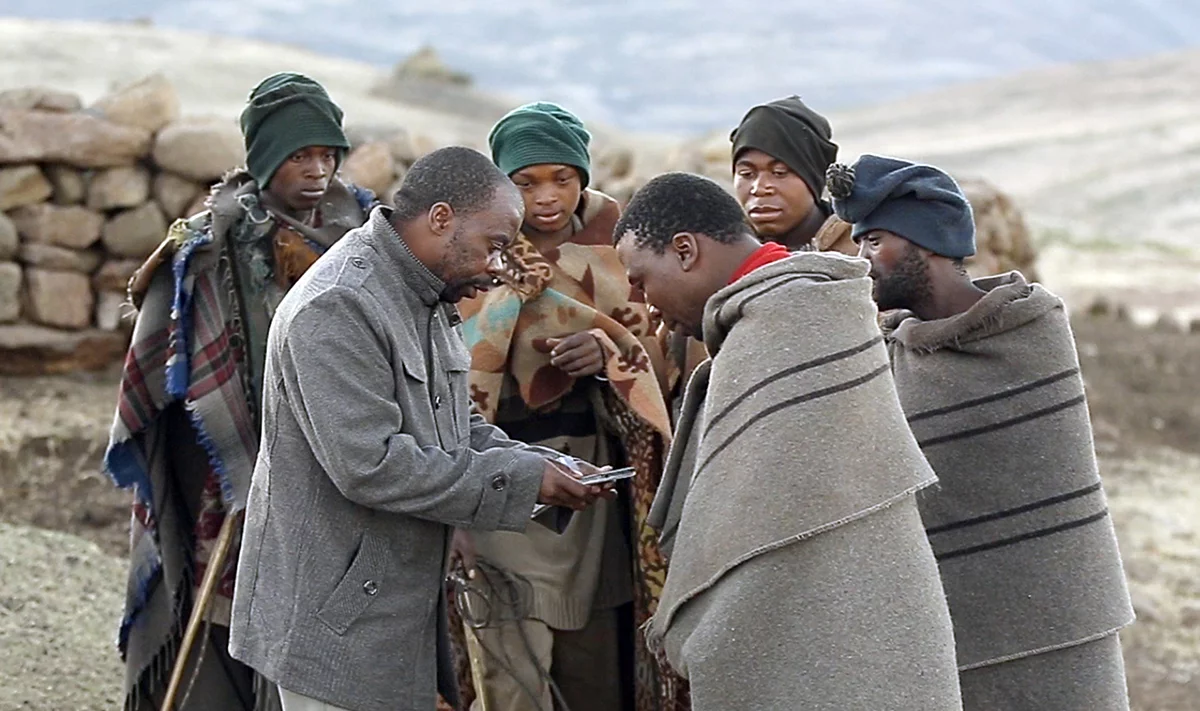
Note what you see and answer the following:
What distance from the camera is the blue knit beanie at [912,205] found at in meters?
3.52

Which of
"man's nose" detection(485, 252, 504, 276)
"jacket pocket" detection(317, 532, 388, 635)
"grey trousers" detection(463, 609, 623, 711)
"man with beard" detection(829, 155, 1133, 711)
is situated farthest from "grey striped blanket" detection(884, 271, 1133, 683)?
"grey trousers" detection(463, 609, 623, 711)

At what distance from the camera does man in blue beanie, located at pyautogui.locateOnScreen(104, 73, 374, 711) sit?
4480 mm

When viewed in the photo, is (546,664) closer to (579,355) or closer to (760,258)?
(579,355)

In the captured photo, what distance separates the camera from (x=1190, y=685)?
7.25 metres

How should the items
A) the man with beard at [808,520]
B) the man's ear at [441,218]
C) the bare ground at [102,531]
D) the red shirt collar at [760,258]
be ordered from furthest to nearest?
1. the bare ground at [102,531]
2. the man's ear at [441,218]
3. the red shirt collar at [760,258]
4. the man with beard at [808,520]

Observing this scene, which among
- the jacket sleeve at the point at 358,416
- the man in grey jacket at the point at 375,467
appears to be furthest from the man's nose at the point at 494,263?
the jacket sleeve at the point at 358,416

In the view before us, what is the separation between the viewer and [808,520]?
2848mm

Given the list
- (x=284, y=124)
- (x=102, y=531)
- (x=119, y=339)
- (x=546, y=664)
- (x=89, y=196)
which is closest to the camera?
(x=546, y=664)

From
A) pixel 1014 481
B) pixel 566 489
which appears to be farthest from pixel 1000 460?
pixel 566 489

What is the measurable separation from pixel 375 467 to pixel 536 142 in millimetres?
1500

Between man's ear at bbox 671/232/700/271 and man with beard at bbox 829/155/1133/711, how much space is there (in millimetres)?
554

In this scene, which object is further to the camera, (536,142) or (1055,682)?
(536,142)

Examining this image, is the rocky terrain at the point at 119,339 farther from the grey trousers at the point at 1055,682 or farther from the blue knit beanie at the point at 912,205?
the blue knit beanie at the point at 912,205

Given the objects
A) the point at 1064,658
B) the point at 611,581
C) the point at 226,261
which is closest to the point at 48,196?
the point at 226,261
